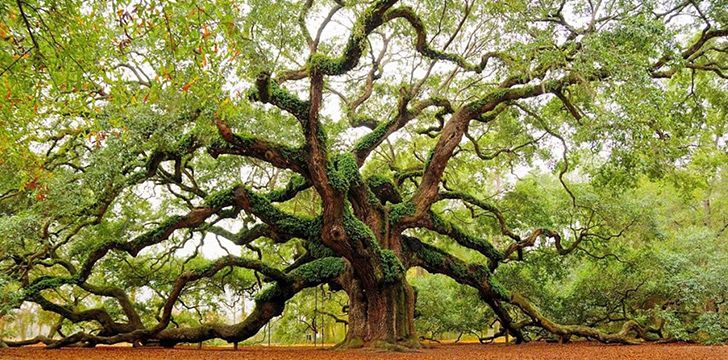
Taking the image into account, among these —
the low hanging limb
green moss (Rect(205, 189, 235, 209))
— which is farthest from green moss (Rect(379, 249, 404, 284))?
green moss (Rect(205, 189, 235, 209))

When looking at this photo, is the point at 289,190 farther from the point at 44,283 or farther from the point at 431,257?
the point at 44,283

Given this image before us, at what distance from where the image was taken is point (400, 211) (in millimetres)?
10633

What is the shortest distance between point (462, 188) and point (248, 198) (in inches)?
265

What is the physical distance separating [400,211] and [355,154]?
1.46 meters

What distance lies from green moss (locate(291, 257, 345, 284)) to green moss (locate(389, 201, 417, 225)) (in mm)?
1358

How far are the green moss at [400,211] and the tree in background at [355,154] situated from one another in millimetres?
31

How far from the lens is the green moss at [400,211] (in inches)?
417

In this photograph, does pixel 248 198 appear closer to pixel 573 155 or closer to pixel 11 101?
pixel 11 101

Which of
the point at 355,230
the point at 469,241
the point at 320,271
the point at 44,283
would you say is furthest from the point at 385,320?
the point at 44,283

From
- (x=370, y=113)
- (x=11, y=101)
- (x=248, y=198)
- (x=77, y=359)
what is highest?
(x=370, y=113)

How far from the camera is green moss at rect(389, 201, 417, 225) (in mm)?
10594

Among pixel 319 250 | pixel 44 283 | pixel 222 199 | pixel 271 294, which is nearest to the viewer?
pixel 222 199

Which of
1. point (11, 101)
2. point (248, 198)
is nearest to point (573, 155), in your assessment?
point (248, 198)

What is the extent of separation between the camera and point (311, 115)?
26.5ft
